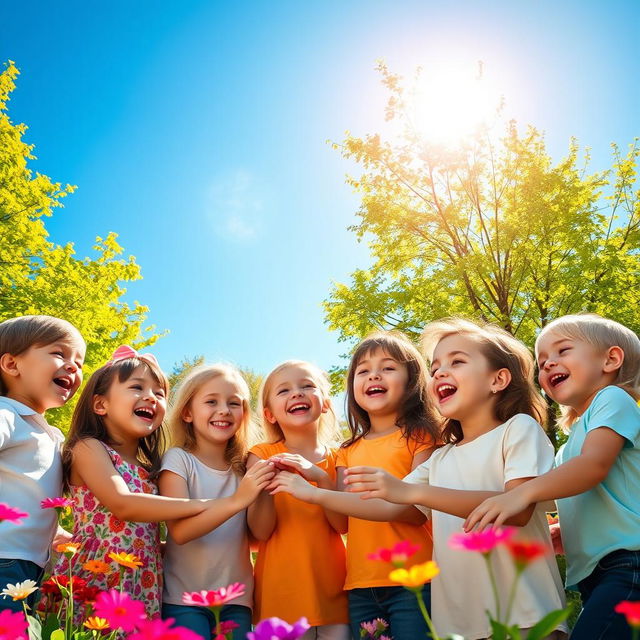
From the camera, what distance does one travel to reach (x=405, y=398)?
3.34 meters

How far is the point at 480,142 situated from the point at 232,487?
9081 mm

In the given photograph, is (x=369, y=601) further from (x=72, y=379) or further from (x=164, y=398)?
(x=72, y=379)

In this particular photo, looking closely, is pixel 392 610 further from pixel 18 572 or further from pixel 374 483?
pixel 18 572

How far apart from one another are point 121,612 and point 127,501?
4.97 ft

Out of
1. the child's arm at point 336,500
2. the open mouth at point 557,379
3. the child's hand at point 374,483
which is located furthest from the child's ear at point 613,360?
the child's hand at point 374,483

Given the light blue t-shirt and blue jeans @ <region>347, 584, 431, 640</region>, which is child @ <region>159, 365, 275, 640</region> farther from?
the light blue t-shirt

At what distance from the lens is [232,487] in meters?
3.25

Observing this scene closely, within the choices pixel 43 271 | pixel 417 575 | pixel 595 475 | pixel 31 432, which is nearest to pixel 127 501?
pixel 31 432

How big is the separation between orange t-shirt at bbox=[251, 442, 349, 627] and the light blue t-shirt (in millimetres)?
1143

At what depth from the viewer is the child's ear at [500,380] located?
2834mm

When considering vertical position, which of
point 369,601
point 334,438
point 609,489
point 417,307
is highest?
point 417,307

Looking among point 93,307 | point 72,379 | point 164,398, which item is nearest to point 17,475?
point 72,379

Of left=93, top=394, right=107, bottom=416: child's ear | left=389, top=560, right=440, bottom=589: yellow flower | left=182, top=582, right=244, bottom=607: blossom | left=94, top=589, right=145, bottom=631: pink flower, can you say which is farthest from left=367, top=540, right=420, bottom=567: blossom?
left=93, top=394, right=107, bottom=416: child's ear

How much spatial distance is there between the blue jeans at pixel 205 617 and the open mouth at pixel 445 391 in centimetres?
144
